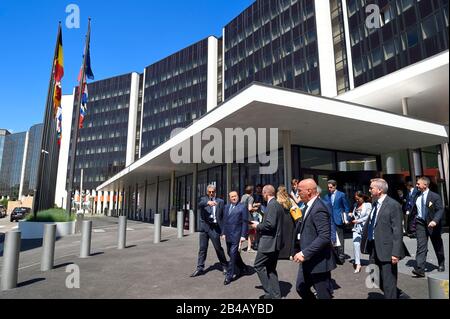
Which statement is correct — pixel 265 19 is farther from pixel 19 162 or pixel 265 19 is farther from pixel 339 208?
pixel 19 162

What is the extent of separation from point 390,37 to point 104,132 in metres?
68.7

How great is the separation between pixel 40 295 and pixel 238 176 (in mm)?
13454

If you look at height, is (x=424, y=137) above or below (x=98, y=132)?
below

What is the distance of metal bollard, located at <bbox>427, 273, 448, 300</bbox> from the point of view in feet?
7.17

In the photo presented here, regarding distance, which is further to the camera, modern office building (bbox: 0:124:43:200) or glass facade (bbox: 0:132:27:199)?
glass facade (bbox: 0:132:27:199)

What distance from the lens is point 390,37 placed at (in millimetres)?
24062

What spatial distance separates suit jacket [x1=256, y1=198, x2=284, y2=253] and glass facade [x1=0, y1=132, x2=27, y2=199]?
132 meters

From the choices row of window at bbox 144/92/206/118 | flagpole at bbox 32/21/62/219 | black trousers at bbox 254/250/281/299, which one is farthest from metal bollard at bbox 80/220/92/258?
row of window at bbox 144/92/206/118

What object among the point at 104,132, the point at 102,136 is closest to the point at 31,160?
the point at 102,136

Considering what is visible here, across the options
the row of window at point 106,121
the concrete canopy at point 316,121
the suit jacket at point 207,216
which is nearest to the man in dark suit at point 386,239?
the suit jacket at point 207,216

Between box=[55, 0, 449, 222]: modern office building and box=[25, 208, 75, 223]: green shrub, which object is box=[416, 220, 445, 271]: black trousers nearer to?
box=[55, 0, 449, 222]: modern office building

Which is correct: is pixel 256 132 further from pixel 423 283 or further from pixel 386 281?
pixel 386 281

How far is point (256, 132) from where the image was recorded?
12.0m

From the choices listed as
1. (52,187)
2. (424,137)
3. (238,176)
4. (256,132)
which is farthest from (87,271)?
(52,187)
